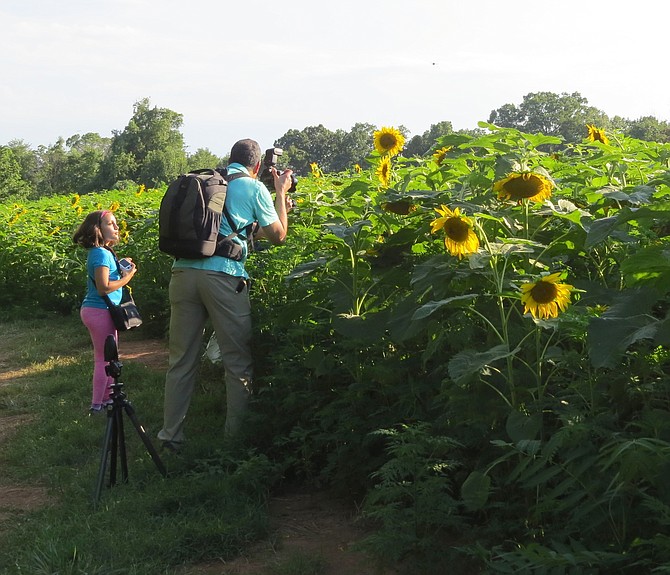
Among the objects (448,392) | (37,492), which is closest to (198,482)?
(37,492)

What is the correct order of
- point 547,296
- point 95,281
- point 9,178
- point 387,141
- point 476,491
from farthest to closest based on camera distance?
point 9,178 < point 95,281 < point 387,141 < point 476,491 < point 547,296

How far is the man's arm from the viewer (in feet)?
17.1

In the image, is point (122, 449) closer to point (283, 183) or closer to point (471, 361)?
point (283, 183)

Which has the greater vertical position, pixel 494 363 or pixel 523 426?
pixel 494 363

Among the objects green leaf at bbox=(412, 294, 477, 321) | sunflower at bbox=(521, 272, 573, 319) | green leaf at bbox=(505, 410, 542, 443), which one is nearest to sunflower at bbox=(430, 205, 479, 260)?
green leaf at bbox=(412, 294, 477, 321)

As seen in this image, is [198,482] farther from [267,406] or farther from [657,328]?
[657,328]

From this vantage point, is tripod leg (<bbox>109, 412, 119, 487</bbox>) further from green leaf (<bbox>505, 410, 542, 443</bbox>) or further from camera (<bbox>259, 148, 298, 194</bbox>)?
green leaf (<bbox>505, 410, 542, 443</bbox>)

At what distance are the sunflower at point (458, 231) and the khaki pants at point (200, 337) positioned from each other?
6.87 feet

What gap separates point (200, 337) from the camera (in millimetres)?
5402

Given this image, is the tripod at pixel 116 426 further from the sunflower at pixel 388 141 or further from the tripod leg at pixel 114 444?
the sunflower at pixel 388 141

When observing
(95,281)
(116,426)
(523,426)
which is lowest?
(116,426)

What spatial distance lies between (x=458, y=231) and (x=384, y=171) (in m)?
1.72

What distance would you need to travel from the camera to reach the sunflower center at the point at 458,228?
10.9ft

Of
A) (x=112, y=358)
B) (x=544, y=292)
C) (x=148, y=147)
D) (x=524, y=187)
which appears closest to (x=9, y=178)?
(x=148, y=147)
